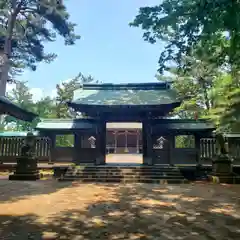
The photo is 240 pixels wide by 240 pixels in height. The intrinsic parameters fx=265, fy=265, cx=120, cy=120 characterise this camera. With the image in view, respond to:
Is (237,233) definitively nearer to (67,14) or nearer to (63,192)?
(63,192)

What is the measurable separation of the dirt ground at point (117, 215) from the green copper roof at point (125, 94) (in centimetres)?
743

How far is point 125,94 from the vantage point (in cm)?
1822

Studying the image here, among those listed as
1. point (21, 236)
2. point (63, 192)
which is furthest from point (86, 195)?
point (21, 236)

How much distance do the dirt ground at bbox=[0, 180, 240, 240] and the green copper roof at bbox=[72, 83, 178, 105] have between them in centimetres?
743

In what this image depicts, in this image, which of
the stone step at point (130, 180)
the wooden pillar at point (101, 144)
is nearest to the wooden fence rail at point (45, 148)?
the wooden pillar at point (101, 144)

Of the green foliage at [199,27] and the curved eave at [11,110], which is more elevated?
the green foliage at [199,27]

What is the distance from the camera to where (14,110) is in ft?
34.4

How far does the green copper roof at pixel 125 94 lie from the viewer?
16.1 meters

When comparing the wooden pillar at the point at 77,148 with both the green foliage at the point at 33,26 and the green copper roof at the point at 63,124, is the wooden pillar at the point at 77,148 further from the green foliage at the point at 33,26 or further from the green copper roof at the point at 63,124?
the green foliage at the point at 33,26

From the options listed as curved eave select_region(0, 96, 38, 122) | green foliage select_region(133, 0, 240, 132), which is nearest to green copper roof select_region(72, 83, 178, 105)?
curved eave select_region(0, 96, 38, 122)

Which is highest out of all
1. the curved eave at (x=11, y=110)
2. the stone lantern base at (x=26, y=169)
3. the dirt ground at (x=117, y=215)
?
the curved eave at (x=11, y=110)

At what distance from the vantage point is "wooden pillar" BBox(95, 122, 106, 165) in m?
15.8

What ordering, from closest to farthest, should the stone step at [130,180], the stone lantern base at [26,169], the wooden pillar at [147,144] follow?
the stone step at [130,180], the stone lantern base at [26,169], the wooden pillar at [147,144]

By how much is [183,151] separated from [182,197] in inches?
307
